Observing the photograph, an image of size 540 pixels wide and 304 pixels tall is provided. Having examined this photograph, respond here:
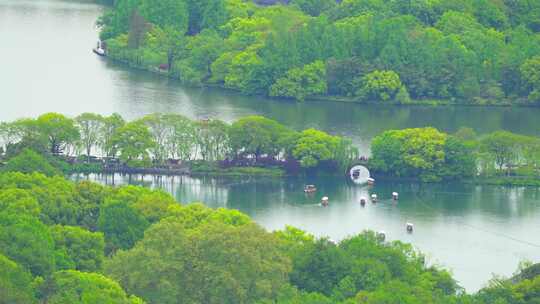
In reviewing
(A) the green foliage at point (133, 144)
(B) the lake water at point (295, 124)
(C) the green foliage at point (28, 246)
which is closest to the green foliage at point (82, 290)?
(C) the green foliage at point (28, 246)

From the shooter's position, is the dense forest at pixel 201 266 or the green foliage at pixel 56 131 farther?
the green foliage at pixel 56 131

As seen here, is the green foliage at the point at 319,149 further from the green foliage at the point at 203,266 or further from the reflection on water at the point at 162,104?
the green foliage at the point at 203,266

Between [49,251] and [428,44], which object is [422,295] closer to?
[49,251]

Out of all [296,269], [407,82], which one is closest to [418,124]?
[407,82]

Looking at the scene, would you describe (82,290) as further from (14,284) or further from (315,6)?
(315,6)

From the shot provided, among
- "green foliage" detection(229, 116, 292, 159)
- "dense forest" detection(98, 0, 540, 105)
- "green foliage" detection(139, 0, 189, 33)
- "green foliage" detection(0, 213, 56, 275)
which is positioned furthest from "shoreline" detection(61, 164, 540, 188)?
"green foliage" detection(139, 0, 189, 33)

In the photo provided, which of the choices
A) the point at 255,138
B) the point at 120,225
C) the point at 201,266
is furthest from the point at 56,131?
the point at 201,266

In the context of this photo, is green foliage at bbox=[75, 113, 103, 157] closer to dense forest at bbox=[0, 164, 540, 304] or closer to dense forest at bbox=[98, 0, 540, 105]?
dense forest at bbox=[0, 164, 540, 304]
